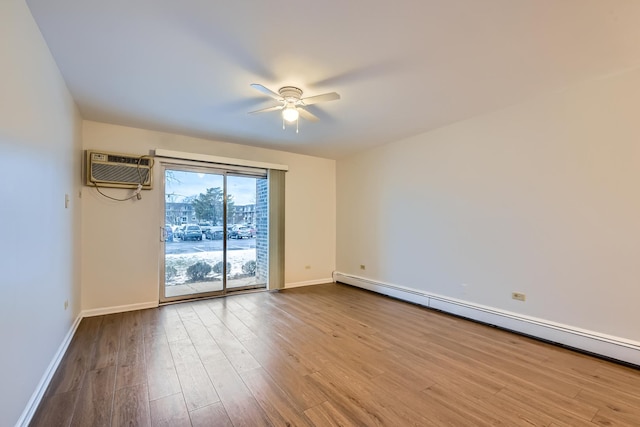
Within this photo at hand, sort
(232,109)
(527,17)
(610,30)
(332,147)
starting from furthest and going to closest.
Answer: (332,147) < (232,109) < (610,30) < (527,17)

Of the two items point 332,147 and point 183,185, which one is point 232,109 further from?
point 332,147

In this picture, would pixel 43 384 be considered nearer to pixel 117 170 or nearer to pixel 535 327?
pixel 117 170

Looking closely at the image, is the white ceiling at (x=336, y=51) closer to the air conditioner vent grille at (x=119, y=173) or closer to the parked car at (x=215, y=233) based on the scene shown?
the air conditioner vent grille at (x=119, y=173)

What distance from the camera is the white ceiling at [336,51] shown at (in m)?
1.86

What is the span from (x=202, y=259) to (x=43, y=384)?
2.67 m

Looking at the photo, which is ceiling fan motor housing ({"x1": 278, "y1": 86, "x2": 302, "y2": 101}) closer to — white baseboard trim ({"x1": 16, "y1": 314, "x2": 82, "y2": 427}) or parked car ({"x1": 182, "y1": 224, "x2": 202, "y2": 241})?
parked car ({"x1": 182, "y1": 224, "x2": 202, "y2": 241})

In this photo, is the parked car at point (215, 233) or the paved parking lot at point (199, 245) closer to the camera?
the paved parking lot at point (199, 245)

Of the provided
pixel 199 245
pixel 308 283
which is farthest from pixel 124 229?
pixel 308 283

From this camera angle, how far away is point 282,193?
5328mm

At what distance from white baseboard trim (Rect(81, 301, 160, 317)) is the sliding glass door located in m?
0.19

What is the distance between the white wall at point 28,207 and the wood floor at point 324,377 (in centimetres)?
43

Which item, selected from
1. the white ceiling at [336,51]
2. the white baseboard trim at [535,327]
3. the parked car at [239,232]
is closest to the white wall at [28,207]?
the white ceiling at [336,51]

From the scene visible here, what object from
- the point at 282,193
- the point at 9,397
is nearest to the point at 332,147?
the point at 282,193

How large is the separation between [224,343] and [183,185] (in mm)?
2668
